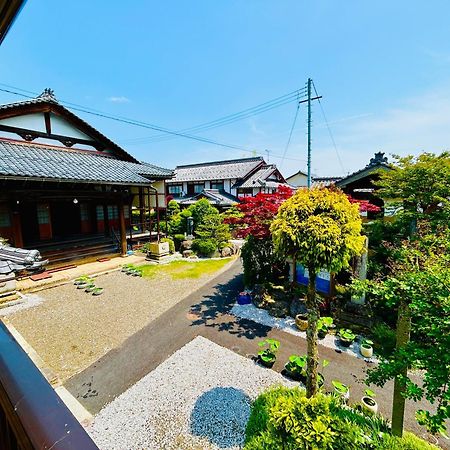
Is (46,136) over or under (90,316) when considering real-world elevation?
over

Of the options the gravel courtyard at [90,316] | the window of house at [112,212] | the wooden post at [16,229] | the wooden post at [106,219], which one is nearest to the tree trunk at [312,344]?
the gravel courtyard at [90,316]

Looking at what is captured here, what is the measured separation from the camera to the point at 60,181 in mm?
10344

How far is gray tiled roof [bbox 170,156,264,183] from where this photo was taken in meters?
30.0

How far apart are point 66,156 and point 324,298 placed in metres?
14.2

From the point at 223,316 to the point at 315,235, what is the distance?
5.11 meters

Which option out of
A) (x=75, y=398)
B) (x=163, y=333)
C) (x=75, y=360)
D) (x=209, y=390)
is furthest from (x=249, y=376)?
(x=75, y=360)

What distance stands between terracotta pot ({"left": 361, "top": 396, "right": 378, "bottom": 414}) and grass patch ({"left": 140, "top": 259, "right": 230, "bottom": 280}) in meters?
8.09

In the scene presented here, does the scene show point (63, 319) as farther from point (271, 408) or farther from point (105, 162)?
point (105, 162)

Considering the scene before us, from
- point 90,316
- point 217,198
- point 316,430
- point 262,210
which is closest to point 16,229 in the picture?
point 90,316

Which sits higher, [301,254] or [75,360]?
[301,254]

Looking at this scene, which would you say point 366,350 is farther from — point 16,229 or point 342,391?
point 16,229

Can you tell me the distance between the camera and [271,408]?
3.72 meters

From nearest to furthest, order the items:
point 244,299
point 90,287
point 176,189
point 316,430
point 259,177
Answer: point 316,430
point 244,299
point 90,287
point 259,177
point 176,189

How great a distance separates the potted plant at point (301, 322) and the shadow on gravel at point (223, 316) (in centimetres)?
87
